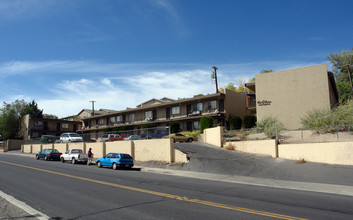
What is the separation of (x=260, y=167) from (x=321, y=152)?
386 cm

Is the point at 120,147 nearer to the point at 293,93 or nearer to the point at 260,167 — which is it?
the point at 260,167

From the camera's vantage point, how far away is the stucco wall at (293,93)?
90.2 feet

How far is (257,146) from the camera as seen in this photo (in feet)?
70.4

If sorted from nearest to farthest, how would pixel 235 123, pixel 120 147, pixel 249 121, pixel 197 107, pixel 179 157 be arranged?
pixel 179 157 < pixel 120 147 < pixel 249 121 < pixel 235 123 < pixel 197 107

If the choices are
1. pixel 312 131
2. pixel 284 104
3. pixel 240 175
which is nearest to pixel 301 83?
pixel 284 104

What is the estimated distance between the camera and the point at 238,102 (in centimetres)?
4316

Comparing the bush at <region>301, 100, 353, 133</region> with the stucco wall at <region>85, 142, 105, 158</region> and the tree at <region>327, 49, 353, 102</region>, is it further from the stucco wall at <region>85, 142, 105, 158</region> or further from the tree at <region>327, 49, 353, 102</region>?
the tree at <region>327, 49, 353, 102</region>

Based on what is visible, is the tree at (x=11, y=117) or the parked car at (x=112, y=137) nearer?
the parked car at (x=112, y=137)

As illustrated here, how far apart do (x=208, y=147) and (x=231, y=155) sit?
148 inches

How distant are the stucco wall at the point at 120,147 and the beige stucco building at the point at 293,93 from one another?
14.7 meters

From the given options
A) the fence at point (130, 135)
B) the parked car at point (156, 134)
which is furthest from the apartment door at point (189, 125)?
the parked car at point (156, 134)

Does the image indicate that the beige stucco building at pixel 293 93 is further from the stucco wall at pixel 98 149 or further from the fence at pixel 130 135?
the stucco wall at pixel 98 149

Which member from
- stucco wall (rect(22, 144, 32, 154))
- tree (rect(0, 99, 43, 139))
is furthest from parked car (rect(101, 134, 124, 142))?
tree (rect(0, 99, 43, 139))

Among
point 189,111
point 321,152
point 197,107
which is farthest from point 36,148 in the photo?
point 321,152
